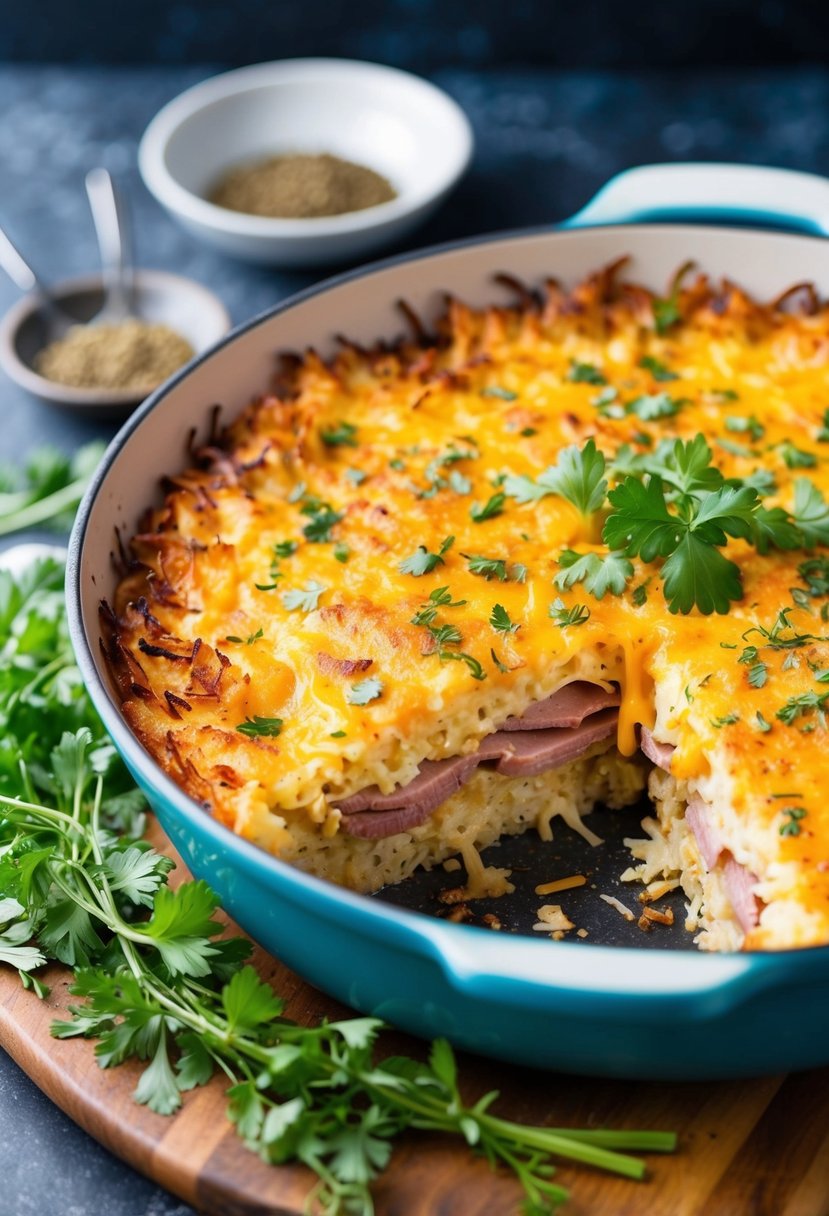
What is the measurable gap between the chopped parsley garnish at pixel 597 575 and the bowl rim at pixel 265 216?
191 cm

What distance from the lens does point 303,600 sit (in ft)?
10.0

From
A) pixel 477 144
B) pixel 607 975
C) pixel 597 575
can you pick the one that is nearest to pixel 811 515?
pixel 597 575

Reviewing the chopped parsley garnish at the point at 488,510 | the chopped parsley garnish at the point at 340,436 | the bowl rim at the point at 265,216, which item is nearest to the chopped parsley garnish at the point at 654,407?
the chopped parsley garnish at the point at 488,510

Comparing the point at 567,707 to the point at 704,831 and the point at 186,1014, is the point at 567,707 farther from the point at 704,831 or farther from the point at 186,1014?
the point at 186,1014

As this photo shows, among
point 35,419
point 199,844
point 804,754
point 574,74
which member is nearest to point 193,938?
point 199,844

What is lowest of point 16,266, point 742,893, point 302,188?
point 742,893

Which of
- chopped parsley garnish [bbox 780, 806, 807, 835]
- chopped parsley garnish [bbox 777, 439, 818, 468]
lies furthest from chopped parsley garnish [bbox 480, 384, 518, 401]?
chopped parsley garnish [bbox 780, 806, 807, 835]

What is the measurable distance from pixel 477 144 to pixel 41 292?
1971 mm

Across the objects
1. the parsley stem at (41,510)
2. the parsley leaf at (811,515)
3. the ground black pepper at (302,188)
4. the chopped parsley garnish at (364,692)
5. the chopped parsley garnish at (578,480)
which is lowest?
the parsley stem at (41,510)

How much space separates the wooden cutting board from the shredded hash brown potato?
0.32 m

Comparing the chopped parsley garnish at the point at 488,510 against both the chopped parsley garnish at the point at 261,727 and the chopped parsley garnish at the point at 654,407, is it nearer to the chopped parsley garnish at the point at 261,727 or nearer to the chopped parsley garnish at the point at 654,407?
the chopped parsley garnish at the point at 654,407

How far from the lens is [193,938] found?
2.57m

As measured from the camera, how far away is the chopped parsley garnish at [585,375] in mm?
3740

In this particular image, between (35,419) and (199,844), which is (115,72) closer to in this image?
(35,419)
